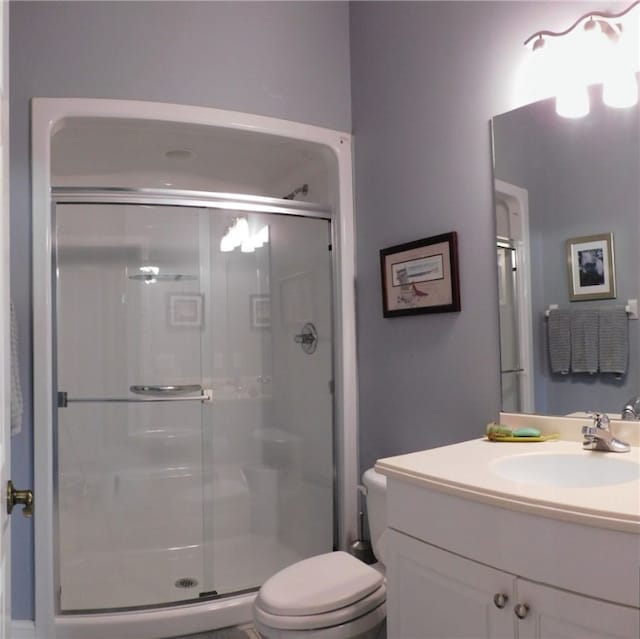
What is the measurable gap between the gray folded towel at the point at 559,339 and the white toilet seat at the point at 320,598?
868mm

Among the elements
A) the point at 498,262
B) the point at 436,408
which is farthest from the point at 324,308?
the point at 498,262

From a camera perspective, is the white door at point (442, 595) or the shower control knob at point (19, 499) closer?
the shower control knob at point (19, 499)

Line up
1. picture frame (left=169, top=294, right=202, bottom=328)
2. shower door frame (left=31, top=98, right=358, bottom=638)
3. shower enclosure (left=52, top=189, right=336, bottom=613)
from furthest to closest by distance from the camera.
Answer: picture frame (left=169, top=294, right=202, bottom=328) < shower enclosure (left=52, top=189, right=336, bottom=613) < shower door frame (left=31, top=98, right=358, bottom=638)

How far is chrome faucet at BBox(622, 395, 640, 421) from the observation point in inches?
57.1

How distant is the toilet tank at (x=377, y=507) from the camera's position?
1862 mm

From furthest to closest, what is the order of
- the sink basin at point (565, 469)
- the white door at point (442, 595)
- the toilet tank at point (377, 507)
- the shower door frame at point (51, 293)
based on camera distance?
the shower door frame at point (51, 293) → the toilet tank at point (377, 507) → the sink basin at point (565, 469) → the white door at point (442, 595)

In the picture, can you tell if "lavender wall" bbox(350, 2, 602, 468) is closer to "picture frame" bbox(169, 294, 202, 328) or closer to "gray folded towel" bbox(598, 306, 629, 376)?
"gray folded towel" bbox(598, 306, 629, 376)

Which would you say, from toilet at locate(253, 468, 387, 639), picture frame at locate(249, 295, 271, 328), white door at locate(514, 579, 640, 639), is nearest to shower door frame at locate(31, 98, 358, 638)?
picture frame at locate(249, 295, 271, 328)

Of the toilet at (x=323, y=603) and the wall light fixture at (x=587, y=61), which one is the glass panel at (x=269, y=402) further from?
the wall light fixture at (x=587, y=61)

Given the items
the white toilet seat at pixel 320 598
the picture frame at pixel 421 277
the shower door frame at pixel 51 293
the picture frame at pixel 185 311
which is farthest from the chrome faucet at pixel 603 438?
the picture frame at pixel 185 311

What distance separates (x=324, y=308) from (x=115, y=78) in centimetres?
133

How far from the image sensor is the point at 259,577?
2.49m

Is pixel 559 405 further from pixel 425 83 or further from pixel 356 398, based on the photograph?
pixel 425 83

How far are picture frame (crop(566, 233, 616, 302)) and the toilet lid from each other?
42.6 inches
